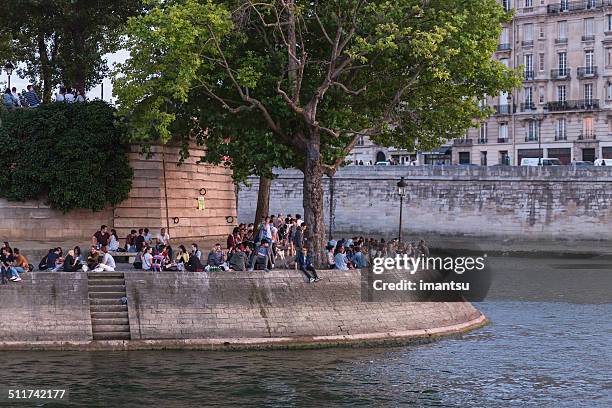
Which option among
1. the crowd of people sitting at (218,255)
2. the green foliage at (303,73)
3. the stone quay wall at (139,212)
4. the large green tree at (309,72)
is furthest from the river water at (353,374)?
the stone quay wall at (139,212)

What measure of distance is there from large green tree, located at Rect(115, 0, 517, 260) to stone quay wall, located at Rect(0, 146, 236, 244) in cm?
229

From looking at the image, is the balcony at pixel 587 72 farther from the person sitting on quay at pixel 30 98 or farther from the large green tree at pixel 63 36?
the person sitting on quay at pixel 30 98

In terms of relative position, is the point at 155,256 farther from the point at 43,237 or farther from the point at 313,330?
the point at 43,237

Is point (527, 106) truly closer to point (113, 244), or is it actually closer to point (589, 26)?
point (589, 26)

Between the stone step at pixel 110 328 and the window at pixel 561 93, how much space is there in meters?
66.5

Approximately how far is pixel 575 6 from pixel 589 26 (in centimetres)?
207

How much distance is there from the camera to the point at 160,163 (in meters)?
43.6

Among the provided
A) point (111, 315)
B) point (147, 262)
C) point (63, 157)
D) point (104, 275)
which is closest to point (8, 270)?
point (104, 275)

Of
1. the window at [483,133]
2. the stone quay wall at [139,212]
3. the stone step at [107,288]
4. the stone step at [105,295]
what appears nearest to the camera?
the stone step at [105,295]

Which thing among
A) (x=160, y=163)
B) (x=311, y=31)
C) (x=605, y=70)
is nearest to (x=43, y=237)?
(x=160, y=163)

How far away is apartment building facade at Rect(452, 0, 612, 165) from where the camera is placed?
91.0 m

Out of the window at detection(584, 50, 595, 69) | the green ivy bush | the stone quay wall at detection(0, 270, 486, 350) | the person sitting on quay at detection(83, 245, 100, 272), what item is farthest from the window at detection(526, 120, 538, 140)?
the person sitting on quay at detection(83, 245, 100, 272)

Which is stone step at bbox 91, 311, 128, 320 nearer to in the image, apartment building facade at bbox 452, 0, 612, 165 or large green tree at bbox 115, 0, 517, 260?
large green tree at bbox 115, 0, 517, 260

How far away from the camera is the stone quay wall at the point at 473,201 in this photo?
76.9 meters
